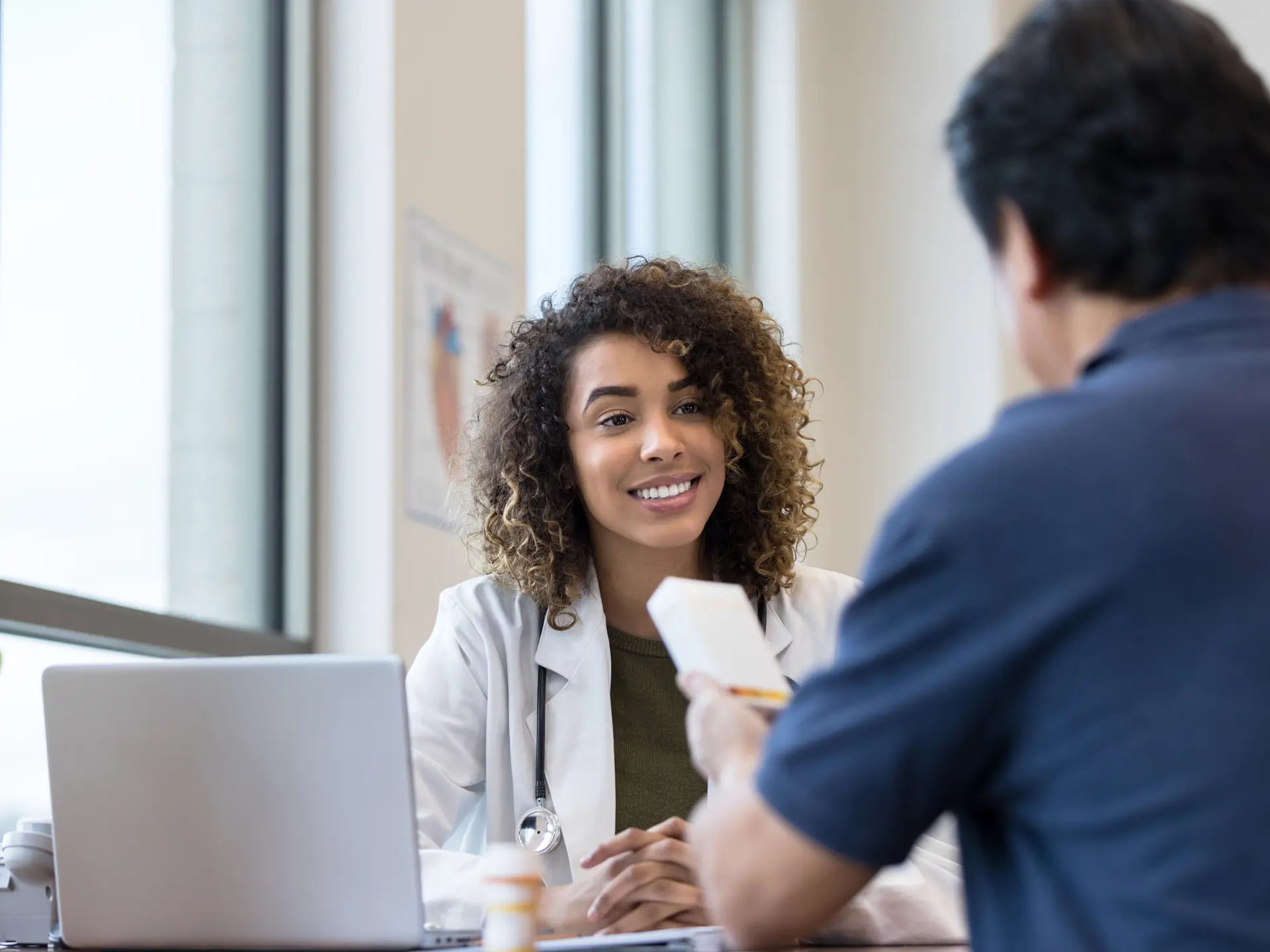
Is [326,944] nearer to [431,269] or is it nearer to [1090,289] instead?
[1090,289]

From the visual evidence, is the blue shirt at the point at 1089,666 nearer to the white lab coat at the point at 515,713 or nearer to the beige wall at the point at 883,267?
the white lab coat at the point at 515,713

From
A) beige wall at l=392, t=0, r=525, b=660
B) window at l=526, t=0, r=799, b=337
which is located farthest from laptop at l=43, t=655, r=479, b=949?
window at l=526, t=0, r=799, b=337

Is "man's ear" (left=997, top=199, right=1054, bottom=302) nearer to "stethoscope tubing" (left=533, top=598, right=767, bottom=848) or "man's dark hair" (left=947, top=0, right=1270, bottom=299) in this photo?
"man's dark hair" (left=947, top=0, right=1270, bottom=299)

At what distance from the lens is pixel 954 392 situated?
17.7 feet

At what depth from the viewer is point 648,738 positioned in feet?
7.24

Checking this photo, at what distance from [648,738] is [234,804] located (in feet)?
2.86

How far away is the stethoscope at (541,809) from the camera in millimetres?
2070

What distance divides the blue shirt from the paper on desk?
0.25 m

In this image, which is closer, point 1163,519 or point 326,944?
point 1163,519

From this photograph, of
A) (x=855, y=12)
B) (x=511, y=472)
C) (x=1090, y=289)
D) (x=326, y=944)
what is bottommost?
(x=326, y=944)

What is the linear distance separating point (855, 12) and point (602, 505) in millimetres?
3968

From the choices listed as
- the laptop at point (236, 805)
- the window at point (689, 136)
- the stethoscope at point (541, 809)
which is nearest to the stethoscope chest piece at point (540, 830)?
the stethoscope at point (541, 809)

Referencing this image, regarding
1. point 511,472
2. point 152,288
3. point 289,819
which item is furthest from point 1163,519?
point 152,288

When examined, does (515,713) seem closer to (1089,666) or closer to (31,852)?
(31,852)
